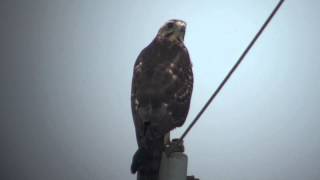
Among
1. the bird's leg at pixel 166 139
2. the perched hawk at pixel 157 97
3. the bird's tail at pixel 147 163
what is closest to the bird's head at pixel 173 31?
the perched hawk at pixel 157 97

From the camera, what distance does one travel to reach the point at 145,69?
18.1ft

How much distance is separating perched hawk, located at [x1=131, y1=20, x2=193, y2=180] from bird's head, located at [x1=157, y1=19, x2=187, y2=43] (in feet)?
0.44

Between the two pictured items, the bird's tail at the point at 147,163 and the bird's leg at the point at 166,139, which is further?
the bird's leg at the point at 166,139

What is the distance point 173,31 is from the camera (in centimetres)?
637

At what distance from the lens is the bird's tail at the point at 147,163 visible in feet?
14.5

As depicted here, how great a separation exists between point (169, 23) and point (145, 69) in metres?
1.25

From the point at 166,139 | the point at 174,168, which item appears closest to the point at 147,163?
the point at 174,168

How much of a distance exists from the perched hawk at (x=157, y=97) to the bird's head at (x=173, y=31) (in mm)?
134

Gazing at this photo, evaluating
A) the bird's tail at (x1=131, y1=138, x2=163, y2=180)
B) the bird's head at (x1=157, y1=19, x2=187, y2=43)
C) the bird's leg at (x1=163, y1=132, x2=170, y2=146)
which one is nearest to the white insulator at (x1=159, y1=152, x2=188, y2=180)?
the bird's tail at (x1=131, y1=138, x2=163, y2=180)

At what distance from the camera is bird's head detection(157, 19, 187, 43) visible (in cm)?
633

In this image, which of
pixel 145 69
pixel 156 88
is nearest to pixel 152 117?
pixel 156 88

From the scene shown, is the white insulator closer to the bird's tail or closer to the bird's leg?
the bird's tail

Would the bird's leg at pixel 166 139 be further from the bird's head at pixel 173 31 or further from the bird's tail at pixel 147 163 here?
the bird's head at pixel 173 31

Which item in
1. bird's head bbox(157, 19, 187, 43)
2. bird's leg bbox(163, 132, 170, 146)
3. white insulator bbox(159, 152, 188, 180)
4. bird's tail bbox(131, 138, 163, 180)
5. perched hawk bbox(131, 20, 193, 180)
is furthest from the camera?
bird's head bbox(157, 19, 187, 43)
